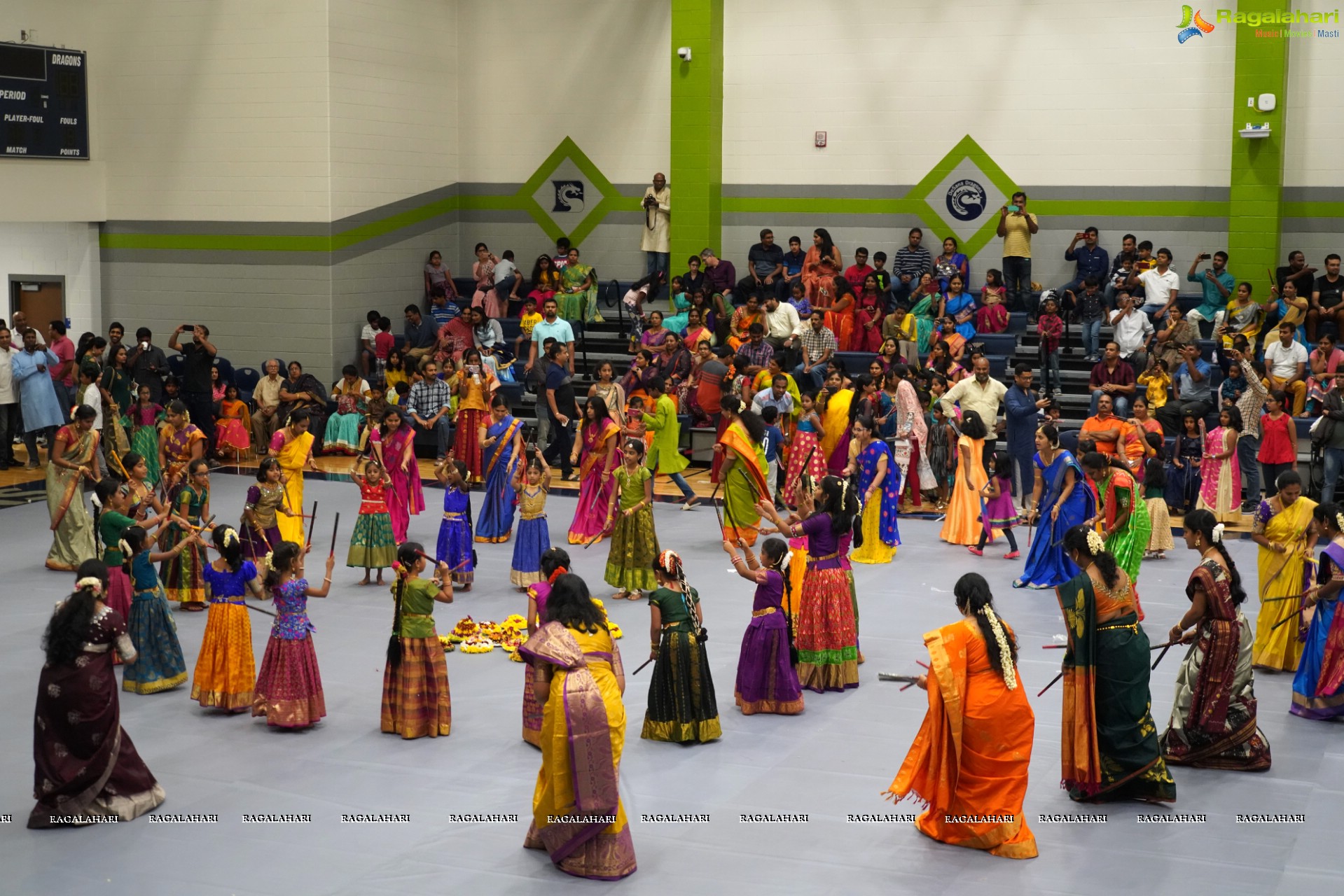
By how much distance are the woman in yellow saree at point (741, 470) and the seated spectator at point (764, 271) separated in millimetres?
6836

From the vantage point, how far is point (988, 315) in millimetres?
18578

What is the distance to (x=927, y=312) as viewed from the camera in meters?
18.3

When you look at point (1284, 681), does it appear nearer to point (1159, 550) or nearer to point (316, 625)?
point (1159, 550)

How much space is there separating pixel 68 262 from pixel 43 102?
2304mm

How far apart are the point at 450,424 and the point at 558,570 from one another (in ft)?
33.5

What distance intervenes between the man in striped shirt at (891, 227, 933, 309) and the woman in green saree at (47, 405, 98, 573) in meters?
10.8

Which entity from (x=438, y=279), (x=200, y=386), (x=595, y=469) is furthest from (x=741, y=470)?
(x=438, y=279)

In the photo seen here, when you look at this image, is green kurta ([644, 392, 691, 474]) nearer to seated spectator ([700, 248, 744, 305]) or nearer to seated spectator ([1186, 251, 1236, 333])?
seated spectator ([700, 248, 744, 305])

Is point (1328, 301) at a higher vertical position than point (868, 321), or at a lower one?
higher

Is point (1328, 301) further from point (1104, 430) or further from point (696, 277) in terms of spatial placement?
point (696, 277)

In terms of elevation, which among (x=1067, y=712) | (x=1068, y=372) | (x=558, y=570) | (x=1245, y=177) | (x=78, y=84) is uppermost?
(x=78, y=84)

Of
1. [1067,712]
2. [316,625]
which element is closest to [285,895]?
[1067,712]

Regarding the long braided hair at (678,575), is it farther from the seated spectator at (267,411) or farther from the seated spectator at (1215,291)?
the seated spectator at (1215,291)

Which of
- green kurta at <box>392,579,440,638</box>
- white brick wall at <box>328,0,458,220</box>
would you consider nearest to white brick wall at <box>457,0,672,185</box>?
white brick wall at <box>328,0,458,220</box>
